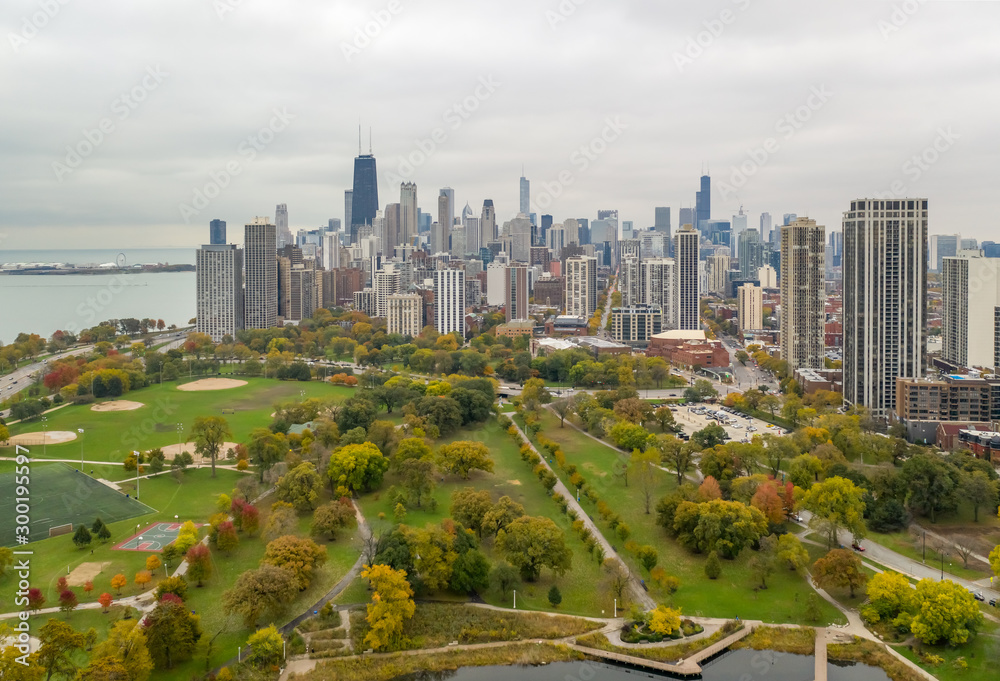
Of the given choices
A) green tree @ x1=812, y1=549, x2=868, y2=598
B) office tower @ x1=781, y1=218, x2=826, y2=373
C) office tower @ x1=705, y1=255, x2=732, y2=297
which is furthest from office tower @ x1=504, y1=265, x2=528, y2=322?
green tree @ x1=812, y1=549, x2=868, y2=598

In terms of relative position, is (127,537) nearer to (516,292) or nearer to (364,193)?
(516,292)

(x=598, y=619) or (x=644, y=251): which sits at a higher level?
(x=644, y=251)

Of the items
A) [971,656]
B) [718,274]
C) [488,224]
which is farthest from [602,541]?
[488,224]

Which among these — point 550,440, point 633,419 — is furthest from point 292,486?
point 633,419

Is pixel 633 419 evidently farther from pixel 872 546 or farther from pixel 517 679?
pixel 517 679

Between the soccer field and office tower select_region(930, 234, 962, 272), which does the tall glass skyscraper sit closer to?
office tower select_region(930, 234, 962, 272)

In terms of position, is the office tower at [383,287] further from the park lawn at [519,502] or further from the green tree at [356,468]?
the green tree at [356,468]
